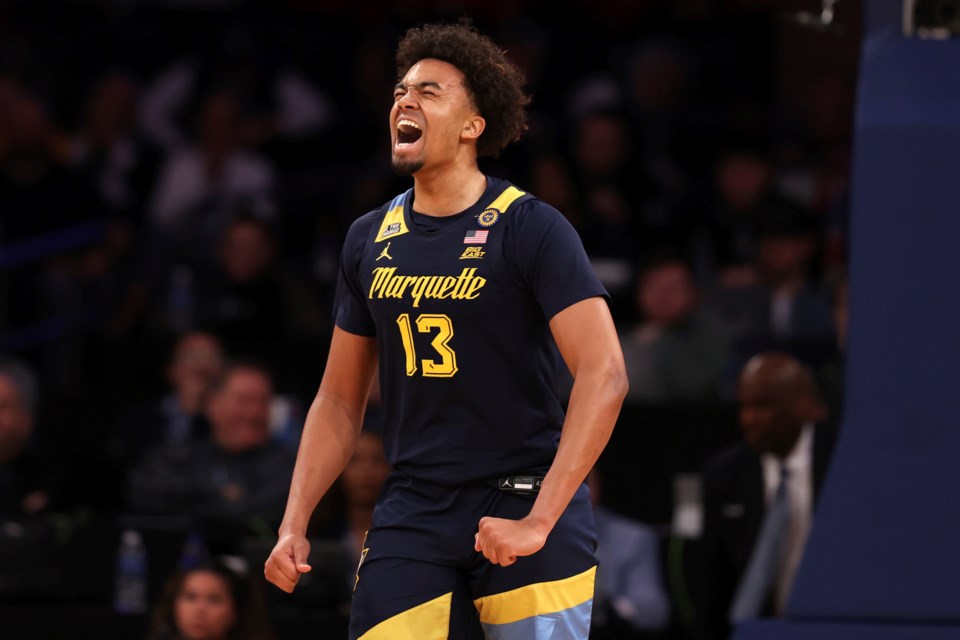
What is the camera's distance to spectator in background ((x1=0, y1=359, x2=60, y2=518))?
292 inches

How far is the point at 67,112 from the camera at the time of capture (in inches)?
465

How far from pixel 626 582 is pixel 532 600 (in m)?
3.21

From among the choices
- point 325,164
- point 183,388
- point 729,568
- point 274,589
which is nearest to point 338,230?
point 325,164

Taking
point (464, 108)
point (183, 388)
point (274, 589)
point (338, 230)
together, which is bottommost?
point (274, 589)

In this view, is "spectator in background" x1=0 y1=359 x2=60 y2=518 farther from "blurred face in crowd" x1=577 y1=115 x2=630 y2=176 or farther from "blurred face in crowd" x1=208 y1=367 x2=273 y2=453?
"blurred face in crowd" x1=577 y1=115 x2=630 y2=176

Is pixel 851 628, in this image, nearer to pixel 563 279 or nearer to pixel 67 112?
pixel 563 279

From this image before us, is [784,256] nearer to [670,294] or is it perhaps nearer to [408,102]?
Answer: [670,294]

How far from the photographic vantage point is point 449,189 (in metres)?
3.72

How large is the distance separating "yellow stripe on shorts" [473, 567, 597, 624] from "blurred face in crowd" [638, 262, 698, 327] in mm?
5020

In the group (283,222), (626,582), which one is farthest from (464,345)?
(283,222)

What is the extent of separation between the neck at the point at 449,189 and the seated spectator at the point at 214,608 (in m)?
3.04

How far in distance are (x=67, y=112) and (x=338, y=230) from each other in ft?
9.65

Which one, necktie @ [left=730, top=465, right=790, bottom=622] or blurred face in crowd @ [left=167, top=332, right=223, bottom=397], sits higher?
blurred face in crowd @ [left=167, top=332, right=223, bottom=397]

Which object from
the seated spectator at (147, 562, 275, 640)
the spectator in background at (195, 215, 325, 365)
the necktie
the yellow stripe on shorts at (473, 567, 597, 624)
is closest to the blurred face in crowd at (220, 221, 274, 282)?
the spectator in background at (195, 215, 325, 365)
